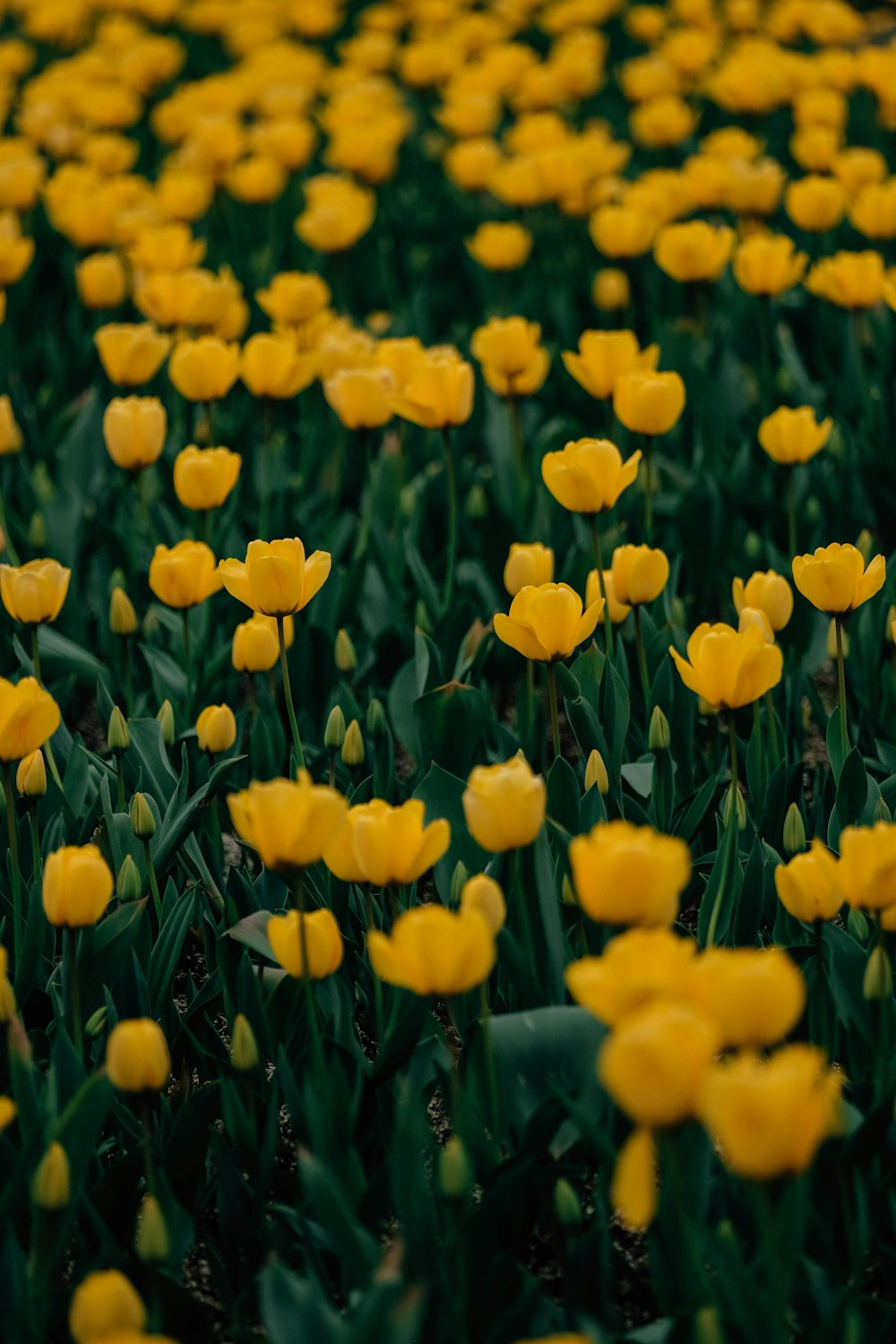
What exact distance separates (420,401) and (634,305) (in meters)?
1.89

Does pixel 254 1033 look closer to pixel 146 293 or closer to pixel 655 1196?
pixel 655 1196

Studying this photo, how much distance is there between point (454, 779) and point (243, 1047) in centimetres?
51

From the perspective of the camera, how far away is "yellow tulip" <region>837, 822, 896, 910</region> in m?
1.39

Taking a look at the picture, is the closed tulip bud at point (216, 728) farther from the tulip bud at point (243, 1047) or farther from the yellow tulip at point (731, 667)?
the yellow tulip at point (731, 667)

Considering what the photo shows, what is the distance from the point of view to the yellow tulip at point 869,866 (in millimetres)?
1393

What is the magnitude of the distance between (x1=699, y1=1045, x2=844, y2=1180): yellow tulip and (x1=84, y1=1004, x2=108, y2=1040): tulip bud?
33.5 inches

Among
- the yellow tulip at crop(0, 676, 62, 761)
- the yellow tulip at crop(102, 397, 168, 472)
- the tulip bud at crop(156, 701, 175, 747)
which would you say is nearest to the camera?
the yellow tulip at crop(0, 676, 62, 761)

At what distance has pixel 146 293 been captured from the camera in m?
3.29

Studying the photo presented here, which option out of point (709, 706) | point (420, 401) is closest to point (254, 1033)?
point (709, 706)

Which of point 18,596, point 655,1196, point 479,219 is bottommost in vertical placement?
point 479,219

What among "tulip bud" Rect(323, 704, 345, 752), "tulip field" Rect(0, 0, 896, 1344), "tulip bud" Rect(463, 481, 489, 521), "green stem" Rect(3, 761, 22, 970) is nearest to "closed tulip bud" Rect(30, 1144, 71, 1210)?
"tulip field" Rect(0, 0, 896, 1344)

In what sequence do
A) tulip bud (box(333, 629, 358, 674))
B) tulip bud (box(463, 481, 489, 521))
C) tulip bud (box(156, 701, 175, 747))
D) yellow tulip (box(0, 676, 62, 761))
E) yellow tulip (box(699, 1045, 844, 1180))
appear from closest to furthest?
1. yellow tulip (box(699, 1045, 844, 1180))
2. yellow tulip (box(0, 676, 62, 761))
3. tulip bud (box(156, 701, 175, 747))
4. tulip bud (box(333, 629, 358, 674))
5. tulip bud (box(463, 481, 489, 521))

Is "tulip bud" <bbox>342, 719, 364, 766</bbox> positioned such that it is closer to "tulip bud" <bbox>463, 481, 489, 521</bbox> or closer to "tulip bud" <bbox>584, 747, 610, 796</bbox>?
"tulip bud" <bbox>584, 747, 610, 796</bbox>

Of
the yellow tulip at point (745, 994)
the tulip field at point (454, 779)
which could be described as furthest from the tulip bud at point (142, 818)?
the yellow tulip at point (745, 994)
